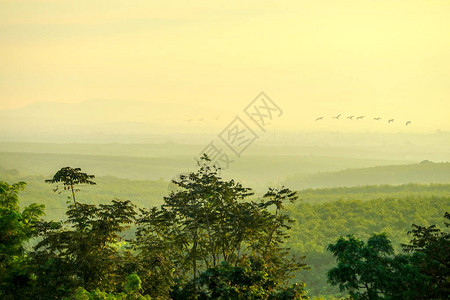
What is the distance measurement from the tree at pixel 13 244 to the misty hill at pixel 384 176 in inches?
3988

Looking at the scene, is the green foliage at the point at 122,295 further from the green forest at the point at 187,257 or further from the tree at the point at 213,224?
the tree at the point at 213,224

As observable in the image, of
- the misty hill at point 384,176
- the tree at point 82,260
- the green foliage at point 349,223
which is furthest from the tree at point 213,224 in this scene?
the misty hill at point 384,176

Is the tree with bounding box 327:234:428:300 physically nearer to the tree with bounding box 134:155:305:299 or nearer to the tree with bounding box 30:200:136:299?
the tree with bounding box 134:155:305:299

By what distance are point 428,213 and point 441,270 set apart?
3217 centimetres

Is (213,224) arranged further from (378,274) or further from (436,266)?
(436,266)

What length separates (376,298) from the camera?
39.3 ft

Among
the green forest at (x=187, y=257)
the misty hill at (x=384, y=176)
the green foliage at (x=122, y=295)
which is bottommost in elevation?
the green foliage at (x=122, y=295)

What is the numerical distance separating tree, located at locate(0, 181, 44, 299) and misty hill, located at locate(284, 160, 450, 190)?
101 m

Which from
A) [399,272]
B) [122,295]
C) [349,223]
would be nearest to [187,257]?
[122,295]

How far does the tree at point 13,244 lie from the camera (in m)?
13.7

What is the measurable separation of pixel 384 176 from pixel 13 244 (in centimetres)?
12452

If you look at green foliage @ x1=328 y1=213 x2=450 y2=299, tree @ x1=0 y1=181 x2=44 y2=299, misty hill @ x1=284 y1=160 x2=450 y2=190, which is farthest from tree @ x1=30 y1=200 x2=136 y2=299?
misty hill @ x1=284 y1=160 x2=450 y2=190

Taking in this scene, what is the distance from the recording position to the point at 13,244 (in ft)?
50.2

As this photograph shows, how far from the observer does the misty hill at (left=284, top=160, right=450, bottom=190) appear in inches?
4222
